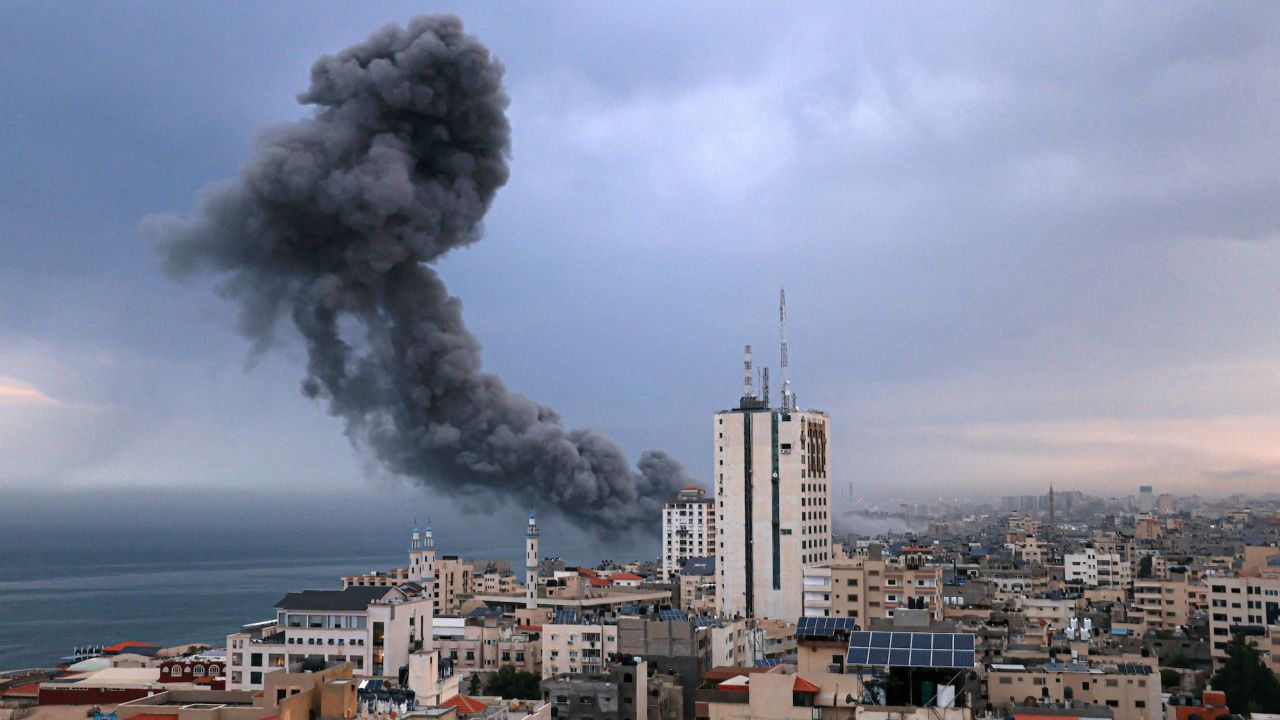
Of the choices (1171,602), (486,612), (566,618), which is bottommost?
(486,612)

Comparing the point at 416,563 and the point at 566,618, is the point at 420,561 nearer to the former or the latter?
the point at 416,563

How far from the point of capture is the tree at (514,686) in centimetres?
3784

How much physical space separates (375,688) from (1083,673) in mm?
18775

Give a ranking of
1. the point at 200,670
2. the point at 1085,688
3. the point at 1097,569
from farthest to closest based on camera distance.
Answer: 1. the point at 1097,569
2. the point at 200,670
3. the point at 1085,688

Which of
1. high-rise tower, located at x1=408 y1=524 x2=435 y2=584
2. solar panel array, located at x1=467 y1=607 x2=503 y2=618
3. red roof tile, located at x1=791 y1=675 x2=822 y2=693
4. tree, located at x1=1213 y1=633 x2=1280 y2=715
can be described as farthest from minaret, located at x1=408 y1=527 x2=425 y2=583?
red roof tile, located at x1=791 y1=675 x2=822 y2=693

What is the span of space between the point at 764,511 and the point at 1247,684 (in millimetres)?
18096

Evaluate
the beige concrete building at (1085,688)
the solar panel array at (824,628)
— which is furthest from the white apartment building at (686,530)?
the solar panel array at (824,628)

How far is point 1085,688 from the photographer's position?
31312 mm

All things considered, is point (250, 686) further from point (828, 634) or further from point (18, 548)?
point (18, 548)

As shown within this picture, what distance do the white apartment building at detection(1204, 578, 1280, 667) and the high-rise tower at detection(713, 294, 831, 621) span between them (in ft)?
50.3

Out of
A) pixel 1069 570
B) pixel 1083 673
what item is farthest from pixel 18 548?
pixel 1083 673

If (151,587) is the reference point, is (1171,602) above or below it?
above

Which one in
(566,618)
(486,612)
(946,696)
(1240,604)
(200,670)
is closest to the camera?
(946,696)

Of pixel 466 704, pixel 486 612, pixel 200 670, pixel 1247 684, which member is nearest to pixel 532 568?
pixel 486 612
